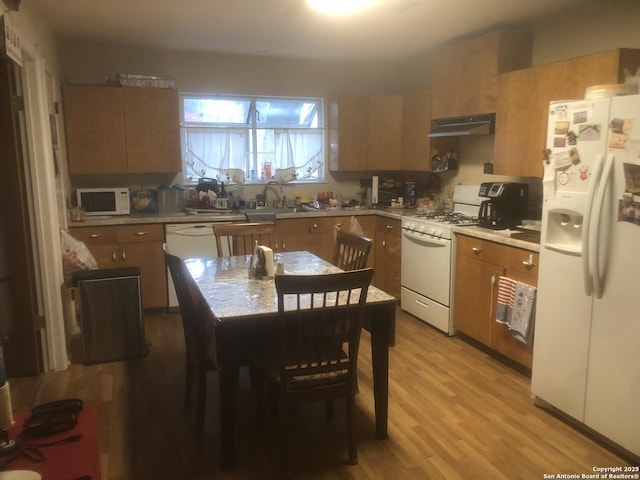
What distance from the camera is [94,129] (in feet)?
14.3

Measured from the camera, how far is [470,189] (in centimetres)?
443

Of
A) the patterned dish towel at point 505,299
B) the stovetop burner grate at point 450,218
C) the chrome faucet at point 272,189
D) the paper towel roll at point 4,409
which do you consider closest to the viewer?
the paper towel roll at point 4,409

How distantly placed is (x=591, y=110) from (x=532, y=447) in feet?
5.60

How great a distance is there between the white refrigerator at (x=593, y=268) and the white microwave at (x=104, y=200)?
3.57 meters

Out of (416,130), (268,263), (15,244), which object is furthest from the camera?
(416,130)

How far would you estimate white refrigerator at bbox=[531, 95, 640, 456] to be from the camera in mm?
2264

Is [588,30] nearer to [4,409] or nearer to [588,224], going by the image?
[588,224]

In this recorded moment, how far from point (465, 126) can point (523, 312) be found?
5.52 feet

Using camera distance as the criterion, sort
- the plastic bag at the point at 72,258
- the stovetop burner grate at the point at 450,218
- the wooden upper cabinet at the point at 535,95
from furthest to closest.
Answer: the stovetop burner grate at the point at 450,218 → the plastic bag at the point at 72,258 → the wooden upper cabinet at the point at 535,95

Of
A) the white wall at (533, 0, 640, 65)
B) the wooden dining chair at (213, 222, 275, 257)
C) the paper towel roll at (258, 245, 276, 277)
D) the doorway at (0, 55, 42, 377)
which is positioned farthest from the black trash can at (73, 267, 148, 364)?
the white wall at (533, 0, 640, 65)

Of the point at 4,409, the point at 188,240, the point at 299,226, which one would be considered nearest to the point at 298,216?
the point at 299,226

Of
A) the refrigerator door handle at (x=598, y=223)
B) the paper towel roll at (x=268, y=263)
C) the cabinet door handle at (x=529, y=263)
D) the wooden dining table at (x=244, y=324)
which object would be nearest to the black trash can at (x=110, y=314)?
the wooden dining table at (x=244, y=324)

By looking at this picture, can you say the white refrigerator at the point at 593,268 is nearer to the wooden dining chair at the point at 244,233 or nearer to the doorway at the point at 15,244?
the wooden dining chair at the point at 244,233

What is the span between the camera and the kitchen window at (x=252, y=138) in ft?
16.8
